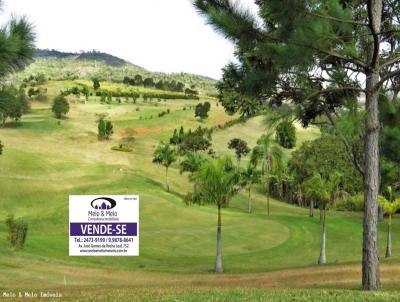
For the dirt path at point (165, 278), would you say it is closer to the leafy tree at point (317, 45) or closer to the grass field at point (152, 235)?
the grass field at point (152, 235)

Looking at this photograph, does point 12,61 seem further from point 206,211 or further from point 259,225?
point 206,211

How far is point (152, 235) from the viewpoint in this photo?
193 ft

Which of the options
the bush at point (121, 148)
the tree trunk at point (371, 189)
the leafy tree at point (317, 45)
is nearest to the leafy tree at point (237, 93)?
the leafy tree at point (317, 45)

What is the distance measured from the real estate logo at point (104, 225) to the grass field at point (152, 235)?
5.33 ft

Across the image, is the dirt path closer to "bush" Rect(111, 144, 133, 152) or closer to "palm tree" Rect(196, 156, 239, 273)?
"palm tree" Rect(196, 156, 239, 273)

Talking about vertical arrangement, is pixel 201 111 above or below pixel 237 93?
above

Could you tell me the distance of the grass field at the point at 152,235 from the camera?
84.3ft

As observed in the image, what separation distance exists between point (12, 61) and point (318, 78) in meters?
10.7

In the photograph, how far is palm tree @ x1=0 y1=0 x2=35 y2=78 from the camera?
542 inches

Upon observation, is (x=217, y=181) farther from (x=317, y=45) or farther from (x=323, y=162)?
(x=323, y=162)

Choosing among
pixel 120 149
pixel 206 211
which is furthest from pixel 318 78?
pixel 120 149

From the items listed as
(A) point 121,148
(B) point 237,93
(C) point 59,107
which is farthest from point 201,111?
(B) point 237,93

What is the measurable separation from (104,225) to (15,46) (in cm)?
1070

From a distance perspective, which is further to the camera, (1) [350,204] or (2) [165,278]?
(1) [350,204]
